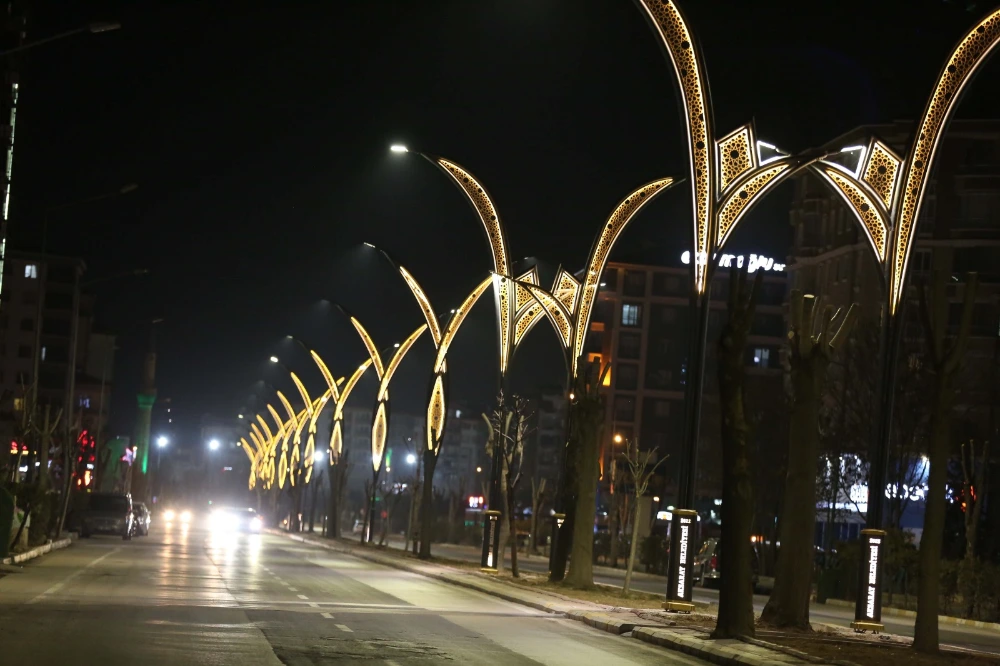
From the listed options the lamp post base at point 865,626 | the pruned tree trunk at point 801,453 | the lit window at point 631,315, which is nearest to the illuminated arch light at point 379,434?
the lamp post base at point 865,626

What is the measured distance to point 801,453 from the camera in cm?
2681

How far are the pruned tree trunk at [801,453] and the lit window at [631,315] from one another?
97989mm

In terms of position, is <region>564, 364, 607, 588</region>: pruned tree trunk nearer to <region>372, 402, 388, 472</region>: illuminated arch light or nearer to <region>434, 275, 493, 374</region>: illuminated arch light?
<region>434, 275, 493, 374</region>: illuminated arch light

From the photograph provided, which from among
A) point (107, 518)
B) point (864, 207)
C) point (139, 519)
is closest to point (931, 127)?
point (864, 207)

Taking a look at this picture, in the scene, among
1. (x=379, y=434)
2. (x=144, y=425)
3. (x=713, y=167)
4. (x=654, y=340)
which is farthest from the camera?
(x=144, y=425)

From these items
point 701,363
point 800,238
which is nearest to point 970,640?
point 701,363

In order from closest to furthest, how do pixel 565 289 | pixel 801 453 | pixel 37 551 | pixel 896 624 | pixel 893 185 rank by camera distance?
pixel 801 453 → pixel 893 185 → pixel 896 624 → pixel 37 551 → pixel 565 289

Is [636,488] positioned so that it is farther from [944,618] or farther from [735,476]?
[735,476]

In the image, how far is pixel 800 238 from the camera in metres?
100

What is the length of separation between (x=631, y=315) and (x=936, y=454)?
104m

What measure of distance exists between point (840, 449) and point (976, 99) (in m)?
38.3

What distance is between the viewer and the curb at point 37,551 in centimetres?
3547

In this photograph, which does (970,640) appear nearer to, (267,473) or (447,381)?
(447,381)

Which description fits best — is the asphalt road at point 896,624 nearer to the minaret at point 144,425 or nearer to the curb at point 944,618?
the curb at point 944,618
